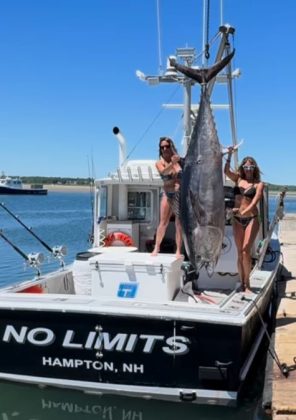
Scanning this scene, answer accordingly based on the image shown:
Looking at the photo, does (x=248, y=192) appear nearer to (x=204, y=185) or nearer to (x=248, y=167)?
(x=248, y=167)

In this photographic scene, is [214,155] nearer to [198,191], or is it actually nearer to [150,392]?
[198,191]

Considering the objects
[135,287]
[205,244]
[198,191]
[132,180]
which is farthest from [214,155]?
[132,180]

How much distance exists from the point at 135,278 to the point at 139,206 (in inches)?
104

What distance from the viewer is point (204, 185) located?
5.58 m

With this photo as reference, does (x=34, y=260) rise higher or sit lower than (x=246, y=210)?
lower

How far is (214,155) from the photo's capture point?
18.4ft

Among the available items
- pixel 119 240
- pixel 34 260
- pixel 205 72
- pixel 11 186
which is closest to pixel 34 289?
pixel 34 260

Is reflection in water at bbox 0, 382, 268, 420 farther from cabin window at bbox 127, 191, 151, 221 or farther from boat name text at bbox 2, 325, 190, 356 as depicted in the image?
cabin window at bbox 127, 191, 151, 221

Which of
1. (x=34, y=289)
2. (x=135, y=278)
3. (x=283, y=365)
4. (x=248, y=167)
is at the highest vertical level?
(x=248, y=167)

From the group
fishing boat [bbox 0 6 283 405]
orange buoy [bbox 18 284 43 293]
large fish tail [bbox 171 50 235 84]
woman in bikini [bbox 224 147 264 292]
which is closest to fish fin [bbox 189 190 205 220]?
fishing boat [bbox 0 6 283 405]

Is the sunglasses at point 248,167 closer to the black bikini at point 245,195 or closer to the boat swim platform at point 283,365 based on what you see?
the black bikini at point 245,195

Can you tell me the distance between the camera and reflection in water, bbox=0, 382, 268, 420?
6.27 meters

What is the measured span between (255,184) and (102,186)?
3146 mm

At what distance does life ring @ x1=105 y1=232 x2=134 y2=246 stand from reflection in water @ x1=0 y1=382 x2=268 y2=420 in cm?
278
